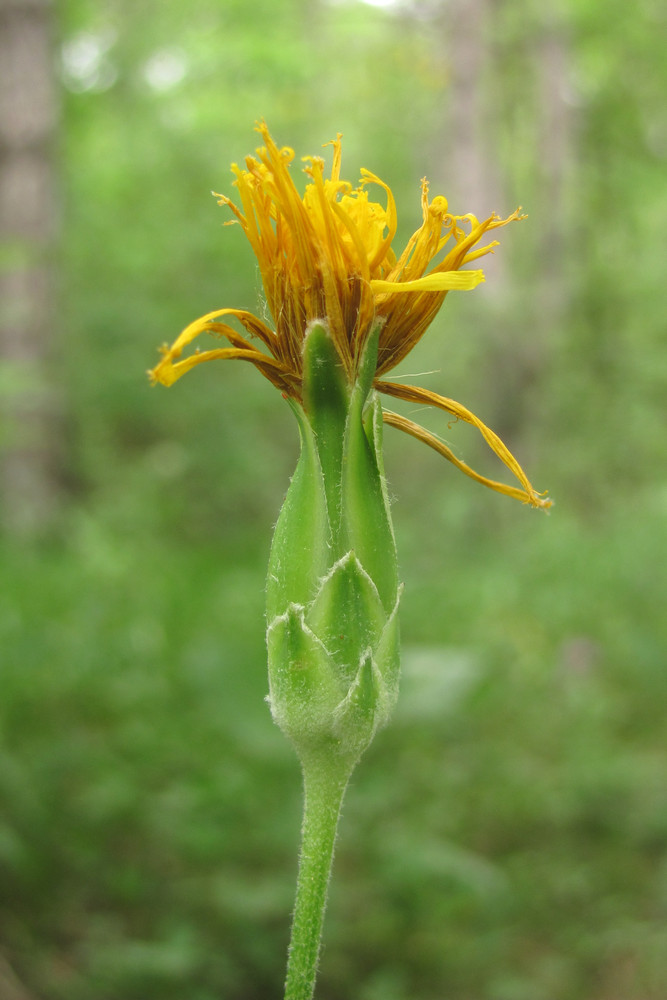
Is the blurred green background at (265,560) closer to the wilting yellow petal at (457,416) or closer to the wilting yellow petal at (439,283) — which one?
the wilting yellow petal at (457,416)

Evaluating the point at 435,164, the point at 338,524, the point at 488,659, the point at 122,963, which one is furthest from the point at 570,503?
the point at 435,164

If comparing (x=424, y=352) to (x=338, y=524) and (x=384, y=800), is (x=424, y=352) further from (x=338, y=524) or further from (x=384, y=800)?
(x=338, y=524)

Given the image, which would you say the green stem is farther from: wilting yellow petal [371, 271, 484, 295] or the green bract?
wilting yellow petal [371, 271, 484, 295]

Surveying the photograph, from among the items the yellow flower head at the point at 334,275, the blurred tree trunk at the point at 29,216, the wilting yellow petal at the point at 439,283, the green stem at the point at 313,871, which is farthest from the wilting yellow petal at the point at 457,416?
the blurred tree trunk at the point at 29,216

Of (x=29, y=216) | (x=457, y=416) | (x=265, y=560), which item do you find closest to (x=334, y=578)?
(x=457, y=416)

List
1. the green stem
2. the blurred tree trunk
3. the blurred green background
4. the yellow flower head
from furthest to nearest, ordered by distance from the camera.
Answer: the blurred tree trunk
the blurred green background
the yellow flower head
the green stem

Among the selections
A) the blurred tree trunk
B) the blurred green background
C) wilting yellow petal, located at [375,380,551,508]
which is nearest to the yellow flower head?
wilting yellow petal, located at [375,380,551,508]

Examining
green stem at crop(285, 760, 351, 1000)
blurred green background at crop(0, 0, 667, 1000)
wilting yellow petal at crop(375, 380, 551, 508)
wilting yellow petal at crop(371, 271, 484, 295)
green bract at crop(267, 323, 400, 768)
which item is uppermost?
blurred green background at crop(0, 0, 667, 1000)
